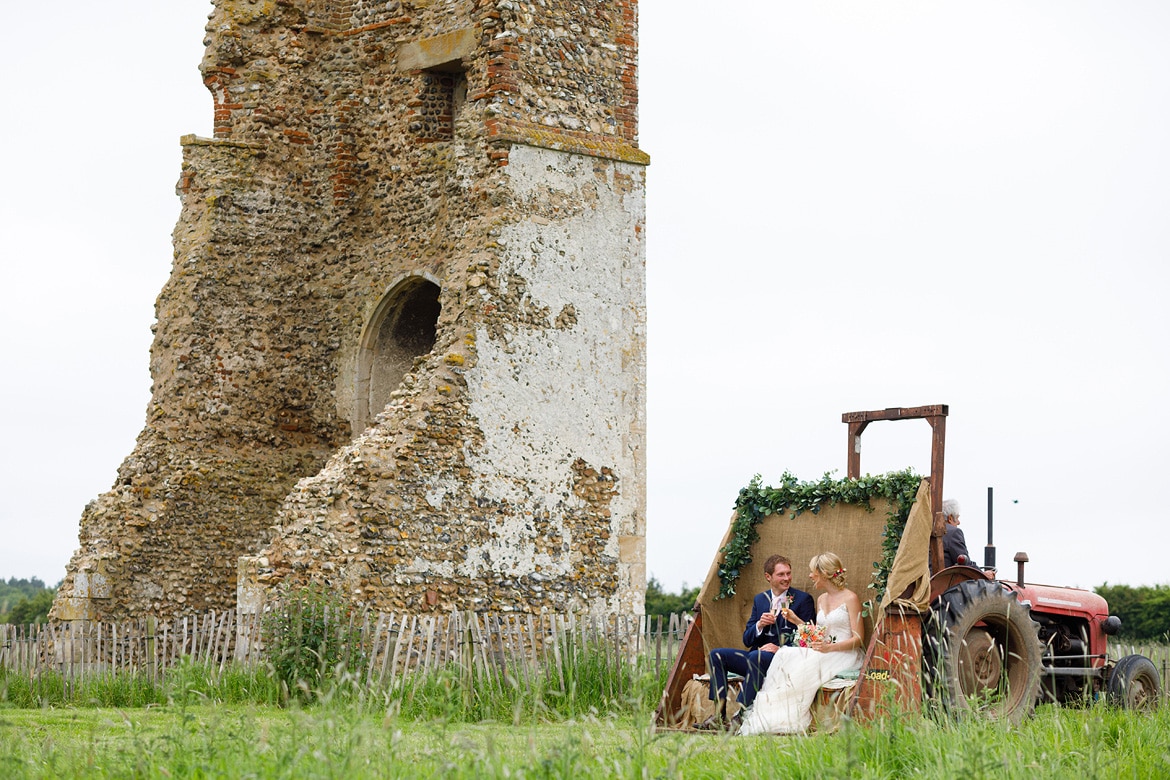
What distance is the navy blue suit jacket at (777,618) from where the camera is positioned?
34.4ft

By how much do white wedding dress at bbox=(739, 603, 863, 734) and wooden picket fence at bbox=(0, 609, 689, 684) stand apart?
6.05 feet

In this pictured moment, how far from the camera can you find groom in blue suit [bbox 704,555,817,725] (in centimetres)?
1034

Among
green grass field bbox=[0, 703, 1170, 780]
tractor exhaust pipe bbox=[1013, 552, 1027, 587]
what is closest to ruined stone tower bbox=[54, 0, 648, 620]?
tractor exhaust pipe bbox=[1013, 552, 1027, 587]

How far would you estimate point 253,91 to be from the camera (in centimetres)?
1783

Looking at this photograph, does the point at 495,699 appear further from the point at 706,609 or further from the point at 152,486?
the point at 152,486

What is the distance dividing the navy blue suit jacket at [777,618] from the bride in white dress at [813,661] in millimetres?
118

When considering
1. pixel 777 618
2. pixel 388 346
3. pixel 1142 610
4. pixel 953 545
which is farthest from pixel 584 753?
pixel 1142 610

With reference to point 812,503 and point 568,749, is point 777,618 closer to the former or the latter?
point 812,503

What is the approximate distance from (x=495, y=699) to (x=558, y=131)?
691 centimetres

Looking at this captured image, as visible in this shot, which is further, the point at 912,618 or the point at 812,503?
the point at 812,503

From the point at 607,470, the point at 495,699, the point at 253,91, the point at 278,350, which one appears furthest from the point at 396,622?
the point at 253,91

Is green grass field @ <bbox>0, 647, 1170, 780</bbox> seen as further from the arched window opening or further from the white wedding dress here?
the arched window opening

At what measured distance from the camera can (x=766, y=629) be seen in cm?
1056

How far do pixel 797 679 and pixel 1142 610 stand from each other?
64.8 ft
